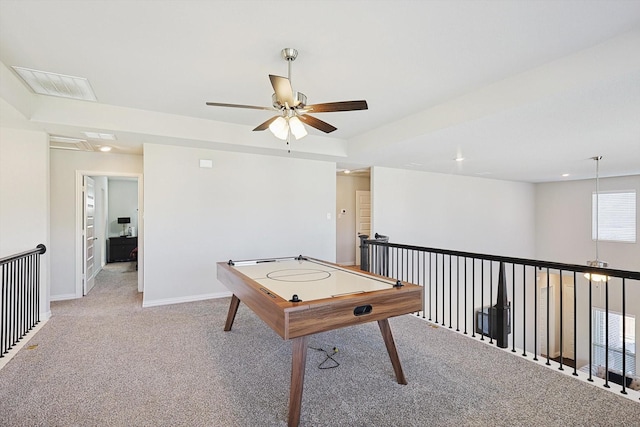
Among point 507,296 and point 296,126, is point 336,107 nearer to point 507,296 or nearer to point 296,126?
point 296,126

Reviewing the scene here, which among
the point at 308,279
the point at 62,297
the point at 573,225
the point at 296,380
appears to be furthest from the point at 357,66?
the point at 573,225

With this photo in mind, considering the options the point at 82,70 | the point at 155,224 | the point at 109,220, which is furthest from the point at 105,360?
the point at 109,220

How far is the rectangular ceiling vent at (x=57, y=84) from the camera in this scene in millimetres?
2957

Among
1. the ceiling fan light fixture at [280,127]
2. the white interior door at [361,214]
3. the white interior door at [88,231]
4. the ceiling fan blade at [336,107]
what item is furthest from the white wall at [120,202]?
the ceiling fan blade at [336,107]

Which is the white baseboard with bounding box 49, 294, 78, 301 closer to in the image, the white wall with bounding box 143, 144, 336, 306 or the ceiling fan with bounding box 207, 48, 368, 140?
the white wall with bounding box 143, 144, 336, 306

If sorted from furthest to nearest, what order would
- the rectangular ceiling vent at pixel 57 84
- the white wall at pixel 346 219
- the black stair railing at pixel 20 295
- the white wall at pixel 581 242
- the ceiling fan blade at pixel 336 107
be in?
the white wall at pixel 346 219 → the white wall at pixel 581 242 → the black stair railing at pixel 20 295 → the rectangular ceiling vent at pixel 57 84 → the ceiling fan blade at pixel 336 107

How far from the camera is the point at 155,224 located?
14.7 ft

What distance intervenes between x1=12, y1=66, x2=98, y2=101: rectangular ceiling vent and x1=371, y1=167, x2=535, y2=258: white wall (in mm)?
4760

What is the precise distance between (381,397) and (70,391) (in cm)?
234

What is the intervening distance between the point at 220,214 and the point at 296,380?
11.5ft

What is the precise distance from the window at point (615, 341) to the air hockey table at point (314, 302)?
23.7 feet

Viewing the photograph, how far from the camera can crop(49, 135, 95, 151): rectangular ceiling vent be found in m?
4.26

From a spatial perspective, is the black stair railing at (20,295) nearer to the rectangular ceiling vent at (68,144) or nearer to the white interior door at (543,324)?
the rectangular ceiling vent at (68,144)

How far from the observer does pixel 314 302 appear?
195cm
